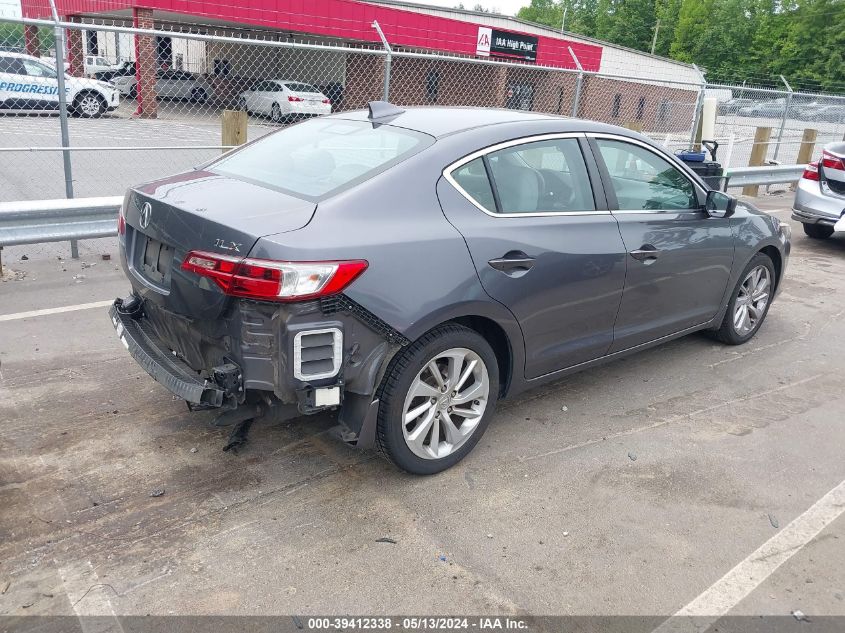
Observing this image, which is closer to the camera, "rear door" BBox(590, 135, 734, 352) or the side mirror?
"rear door" BBox(590, 135, 734, 352)

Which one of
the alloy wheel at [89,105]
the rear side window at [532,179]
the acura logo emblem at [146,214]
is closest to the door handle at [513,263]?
the rear side window at [532,179]

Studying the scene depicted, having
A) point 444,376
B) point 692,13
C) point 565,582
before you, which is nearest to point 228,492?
point 444,376

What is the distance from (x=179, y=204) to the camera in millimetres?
3268

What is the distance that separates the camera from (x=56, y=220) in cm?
580

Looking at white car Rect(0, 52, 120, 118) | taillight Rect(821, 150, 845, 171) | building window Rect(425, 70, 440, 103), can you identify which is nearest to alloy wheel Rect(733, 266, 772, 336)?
taillight Rect(821, 150, 845, 171)

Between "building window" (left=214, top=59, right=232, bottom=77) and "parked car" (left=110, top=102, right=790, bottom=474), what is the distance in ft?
44.8

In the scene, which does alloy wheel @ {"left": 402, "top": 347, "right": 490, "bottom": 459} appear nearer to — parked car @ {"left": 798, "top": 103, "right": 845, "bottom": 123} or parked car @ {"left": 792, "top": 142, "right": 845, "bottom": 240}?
parked car @ {"left": 792, "top": 142, "right": 845, "bottom": 240}

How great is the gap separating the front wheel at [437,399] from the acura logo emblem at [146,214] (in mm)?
1307

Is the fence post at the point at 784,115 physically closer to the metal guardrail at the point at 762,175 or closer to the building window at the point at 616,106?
the metal guardrail at the point at 762,175

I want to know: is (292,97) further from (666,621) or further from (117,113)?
(666,621)

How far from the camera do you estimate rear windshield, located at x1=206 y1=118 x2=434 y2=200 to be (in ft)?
11.3

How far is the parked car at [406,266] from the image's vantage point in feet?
9.73

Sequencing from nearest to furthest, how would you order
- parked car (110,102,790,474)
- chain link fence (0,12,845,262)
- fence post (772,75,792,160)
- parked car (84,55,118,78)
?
parked car (110,102,790,474)
chain link fence (0,12,845,262)
parked car (84,55,118,78)
fence post (772,75,792,160)

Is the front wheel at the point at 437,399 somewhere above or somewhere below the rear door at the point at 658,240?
below
